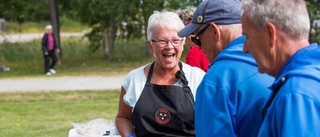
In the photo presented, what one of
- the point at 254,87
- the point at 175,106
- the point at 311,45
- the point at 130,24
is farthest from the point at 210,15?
the point at 130,24

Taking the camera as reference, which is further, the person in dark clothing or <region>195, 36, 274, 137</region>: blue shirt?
the person in dark clothing

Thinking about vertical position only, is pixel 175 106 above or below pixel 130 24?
above

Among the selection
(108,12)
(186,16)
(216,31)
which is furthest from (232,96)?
(108,12)

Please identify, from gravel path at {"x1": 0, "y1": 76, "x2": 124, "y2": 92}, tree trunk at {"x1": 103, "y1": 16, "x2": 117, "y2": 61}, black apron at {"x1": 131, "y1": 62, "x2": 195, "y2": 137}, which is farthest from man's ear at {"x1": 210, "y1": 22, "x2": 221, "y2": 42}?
tree trunk at {"x1": 103, "y1": 16, "x2": 117, "y2": 61}

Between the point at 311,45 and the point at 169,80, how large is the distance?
1849 millimetres

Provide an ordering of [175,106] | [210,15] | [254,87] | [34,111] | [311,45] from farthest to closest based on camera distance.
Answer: [34,111] → [175,106] → [210,15] → [254,87] → [311,45]

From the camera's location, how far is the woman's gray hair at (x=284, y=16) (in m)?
2.36

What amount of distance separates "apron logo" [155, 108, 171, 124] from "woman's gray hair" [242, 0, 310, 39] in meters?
1.69

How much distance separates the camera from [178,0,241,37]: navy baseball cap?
3.05m

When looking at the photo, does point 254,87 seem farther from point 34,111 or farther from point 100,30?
point 100,30

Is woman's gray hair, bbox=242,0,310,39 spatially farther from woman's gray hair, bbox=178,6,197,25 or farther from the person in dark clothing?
the person in dark clothing

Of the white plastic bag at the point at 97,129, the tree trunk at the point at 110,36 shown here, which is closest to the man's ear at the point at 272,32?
the white plastic bag at the point at 97,129

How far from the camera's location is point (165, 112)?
406 cm

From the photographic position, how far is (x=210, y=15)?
121 inches
